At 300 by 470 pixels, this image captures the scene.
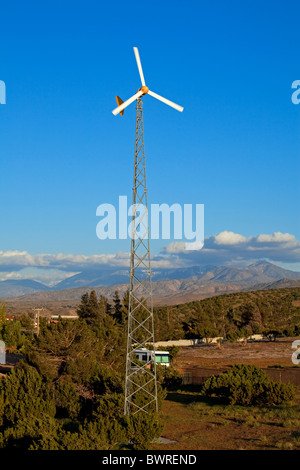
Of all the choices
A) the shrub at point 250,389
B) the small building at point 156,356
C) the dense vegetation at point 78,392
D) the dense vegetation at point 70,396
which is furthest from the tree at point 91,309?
the shrub at point 250,389

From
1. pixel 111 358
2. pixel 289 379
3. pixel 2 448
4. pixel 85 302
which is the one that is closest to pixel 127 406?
pixel 2 448

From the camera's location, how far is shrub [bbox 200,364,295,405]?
37.2 meters

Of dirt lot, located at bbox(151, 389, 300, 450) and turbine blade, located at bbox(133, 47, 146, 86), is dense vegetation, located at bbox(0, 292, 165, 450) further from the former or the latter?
turbine blade, located at bbox(133, 47, 146, 86)

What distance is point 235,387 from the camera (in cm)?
3809

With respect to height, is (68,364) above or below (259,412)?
above

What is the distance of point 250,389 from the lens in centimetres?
3772

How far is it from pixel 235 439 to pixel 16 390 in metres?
15.7

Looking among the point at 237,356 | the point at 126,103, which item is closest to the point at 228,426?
the point at 126,103

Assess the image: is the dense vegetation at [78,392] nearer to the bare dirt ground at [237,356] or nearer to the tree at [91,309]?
the bare dirt ground at [237,356]

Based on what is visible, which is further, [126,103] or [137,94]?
[137,94]

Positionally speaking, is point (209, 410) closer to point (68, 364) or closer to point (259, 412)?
point (259, 412)

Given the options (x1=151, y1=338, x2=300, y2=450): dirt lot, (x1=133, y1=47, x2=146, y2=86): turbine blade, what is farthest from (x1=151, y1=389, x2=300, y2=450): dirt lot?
(x1=133, y1=47, x2=146, y2=86): turbine blade

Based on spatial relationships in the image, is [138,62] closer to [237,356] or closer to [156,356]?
[156,356]

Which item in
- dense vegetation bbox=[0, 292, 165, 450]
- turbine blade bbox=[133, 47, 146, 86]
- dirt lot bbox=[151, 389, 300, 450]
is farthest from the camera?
turbine blade bbox=[133, 47, 146, 86]
